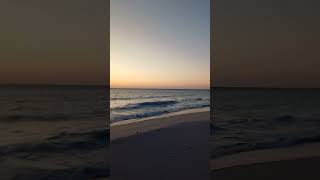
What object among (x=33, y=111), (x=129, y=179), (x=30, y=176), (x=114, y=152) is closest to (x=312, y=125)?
(x=114, y=152)

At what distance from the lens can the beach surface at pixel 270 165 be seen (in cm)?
319

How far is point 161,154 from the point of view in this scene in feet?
14.3

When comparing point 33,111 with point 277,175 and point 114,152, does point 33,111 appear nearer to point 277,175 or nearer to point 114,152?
point 114,152

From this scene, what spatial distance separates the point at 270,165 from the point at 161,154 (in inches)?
49.3

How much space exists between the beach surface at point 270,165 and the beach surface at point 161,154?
0.19 m

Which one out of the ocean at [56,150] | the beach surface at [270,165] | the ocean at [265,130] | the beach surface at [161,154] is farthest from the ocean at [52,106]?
the beach surface at [270,165]

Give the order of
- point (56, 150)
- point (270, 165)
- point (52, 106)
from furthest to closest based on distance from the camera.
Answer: point (52, 106) → point (56, 150) → point (270, 165)

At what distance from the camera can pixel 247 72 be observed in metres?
4.41

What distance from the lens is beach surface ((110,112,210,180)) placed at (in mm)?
3457

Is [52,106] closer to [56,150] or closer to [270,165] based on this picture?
[56,150]

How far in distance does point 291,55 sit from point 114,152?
92.7 inches

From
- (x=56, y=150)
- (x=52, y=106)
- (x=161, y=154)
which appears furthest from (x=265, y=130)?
(x=52, y=106)

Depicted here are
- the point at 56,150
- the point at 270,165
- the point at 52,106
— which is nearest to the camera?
the point at 270,165

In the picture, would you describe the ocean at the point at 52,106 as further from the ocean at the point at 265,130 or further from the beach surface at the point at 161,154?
the ocean at the point at 265,130
